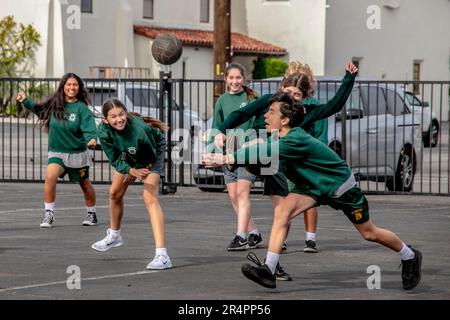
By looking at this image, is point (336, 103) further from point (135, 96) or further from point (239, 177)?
point (135, 96)

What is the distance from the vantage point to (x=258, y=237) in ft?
40.9

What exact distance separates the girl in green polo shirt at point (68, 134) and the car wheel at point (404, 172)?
6494 mm

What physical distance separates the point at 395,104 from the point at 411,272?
390 inches

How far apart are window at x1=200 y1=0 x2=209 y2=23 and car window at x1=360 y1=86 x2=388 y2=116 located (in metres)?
29.9

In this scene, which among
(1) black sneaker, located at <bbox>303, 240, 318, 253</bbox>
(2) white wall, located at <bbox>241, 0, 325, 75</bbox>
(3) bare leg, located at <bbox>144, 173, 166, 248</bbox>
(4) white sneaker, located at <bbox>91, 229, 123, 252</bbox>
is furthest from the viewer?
(2) white wall, located at <bbox>241, 0, 325, 75</bbox>

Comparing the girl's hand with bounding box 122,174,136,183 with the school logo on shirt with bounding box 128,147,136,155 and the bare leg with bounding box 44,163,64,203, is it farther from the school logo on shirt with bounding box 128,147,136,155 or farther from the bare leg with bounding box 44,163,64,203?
the bare leg with bounding box 44,163,64,203

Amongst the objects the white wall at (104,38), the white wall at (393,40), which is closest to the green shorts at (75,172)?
the white wall at (104,38)

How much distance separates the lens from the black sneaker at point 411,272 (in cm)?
983

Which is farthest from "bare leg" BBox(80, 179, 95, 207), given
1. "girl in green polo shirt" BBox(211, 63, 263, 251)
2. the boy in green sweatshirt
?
the boy in green sweatshirt

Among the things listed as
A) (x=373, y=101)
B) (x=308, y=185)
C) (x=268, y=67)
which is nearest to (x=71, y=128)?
(x=308, y=185)

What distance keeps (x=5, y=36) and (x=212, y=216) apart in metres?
27.2

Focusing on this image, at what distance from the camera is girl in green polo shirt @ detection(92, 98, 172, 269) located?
10789 mm

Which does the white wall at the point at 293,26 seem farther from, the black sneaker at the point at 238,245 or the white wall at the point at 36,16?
the black sneaker at the point at 238,245

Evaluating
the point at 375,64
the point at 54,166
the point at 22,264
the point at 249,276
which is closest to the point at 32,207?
the point at 54,166
